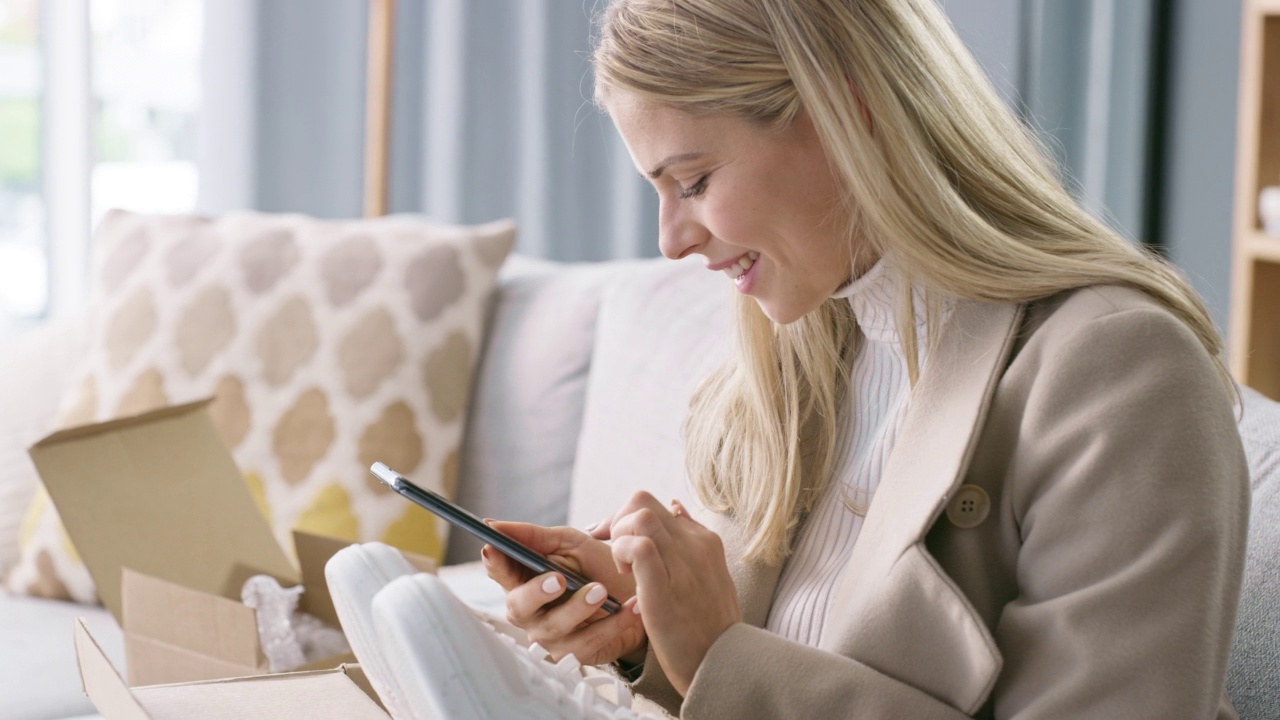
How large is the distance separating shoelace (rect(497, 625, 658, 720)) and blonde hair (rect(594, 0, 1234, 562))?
38 centimetres

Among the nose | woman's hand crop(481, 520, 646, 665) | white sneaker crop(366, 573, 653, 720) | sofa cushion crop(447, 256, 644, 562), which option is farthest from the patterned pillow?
white sneaker crop(366, 573, 653, 720)

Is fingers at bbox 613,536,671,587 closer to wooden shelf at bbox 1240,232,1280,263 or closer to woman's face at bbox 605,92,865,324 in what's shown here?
woman's face at bbox 605,92,865,324

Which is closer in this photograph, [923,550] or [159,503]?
[923,550]

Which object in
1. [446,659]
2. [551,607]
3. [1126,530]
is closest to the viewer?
[446,659]

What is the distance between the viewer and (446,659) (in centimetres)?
66

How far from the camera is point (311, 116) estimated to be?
280 cm

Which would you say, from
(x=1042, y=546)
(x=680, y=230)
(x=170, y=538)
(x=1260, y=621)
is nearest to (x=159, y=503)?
(x=170, y=538)

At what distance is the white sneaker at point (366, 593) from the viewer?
718 millimetres

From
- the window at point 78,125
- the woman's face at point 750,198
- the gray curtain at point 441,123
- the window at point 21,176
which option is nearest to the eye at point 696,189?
the woman's face at point 750,198

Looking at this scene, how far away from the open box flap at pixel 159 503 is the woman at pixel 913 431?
520 mm

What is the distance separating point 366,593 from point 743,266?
0.43m

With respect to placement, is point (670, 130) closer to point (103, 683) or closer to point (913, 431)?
point (913, 431)

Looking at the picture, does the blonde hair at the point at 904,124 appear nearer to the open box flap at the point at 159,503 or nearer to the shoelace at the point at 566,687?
the shoelace at the point at 566,687

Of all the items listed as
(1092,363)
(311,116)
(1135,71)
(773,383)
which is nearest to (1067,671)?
(1092,363)
